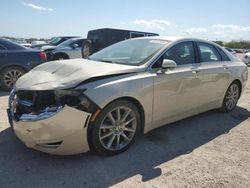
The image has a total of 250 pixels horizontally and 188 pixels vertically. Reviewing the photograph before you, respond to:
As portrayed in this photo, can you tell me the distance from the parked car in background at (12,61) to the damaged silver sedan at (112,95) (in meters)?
3.50

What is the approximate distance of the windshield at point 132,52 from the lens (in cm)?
407

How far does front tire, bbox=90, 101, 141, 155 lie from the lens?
11.0ft

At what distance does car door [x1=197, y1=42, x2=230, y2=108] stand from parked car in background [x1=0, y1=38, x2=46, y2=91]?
4513mm

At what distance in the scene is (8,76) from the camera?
24.3 feet

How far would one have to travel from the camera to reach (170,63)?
155 inches

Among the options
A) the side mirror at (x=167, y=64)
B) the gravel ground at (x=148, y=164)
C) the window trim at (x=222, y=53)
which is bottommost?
the gravel ground at (x=148, y=164)

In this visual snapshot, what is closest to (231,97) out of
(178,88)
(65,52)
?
(178,88)

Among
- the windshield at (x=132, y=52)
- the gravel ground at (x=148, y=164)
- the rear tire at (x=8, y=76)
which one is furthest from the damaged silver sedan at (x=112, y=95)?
the rear tire at (x=8, y=76)

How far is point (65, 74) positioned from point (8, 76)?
4.56 m

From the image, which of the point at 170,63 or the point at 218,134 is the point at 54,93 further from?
the point at 218,134

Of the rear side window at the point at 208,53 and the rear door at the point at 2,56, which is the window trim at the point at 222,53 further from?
the rear door at the point at 2,56

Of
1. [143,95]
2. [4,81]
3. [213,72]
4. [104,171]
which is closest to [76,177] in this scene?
[104,171]

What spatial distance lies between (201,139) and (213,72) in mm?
1299

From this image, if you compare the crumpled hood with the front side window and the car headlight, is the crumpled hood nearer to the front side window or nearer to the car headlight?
the car headlight
